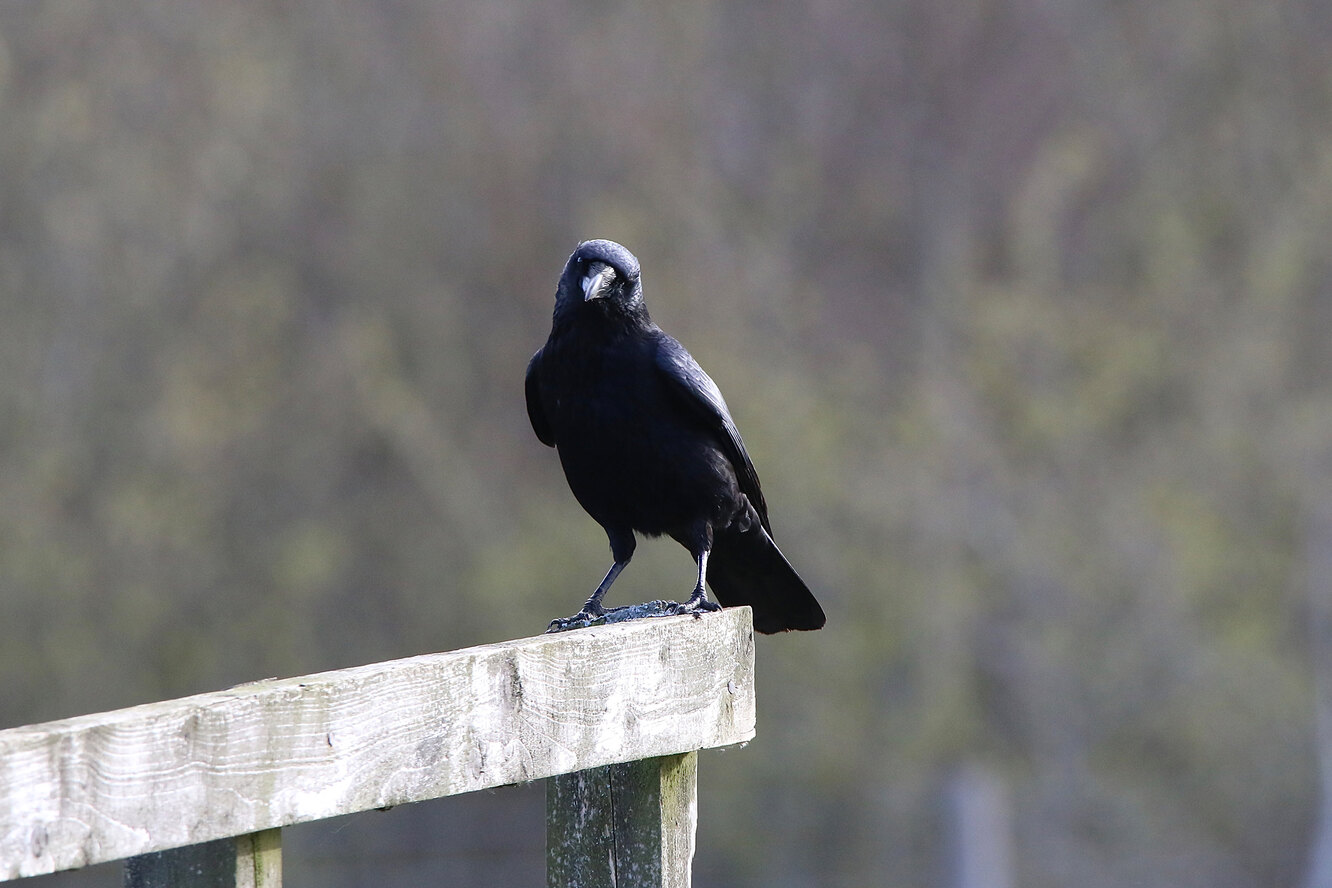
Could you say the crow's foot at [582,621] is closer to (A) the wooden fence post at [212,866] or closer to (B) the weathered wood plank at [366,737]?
(B) the weathered wood plank at [366,737]

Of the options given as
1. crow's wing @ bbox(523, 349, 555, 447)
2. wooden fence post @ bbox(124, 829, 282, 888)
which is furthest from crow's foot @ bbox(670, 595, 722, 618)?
wooden fence post @ bbox(124, 829, 282, 888)

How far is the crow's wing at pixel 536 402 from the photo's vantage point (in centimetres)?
403

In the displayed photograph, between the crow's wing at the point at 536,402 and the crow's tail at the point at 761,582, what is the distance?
0.53 meters

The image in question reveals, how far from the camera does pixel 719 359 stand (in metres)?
9.89

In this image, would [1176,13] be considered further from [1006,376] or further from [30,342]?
[30,342]

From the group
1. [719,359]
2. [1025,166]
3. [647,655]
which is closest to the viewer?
[647,655]

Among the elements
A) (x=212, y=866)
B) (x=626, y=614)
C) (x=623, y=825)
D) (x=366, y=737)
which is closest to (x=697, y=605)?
(x=626, y=614)

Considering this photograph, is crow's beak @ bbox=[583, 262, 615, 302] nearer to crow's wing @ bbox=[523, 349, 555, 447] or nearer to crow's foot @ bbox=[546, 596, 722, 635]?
crow's wing @ bbox=[523, 349, 555, 447]

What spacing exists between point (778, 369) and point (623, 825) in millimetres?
7805

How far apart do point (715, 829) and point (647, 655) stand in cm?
789

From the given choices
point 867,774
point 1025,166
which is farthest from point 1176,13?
point 867,774

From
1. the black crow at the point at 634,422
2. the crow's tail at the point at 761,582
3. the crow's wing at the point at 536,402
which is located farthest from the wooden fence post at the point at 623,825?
the crow's wing at the point at 536,402

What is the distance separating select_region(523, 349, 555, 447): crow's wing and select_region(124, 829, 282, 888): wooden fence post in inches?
89.8

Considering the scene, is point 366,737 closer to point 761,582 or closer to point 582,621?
point 582,621
